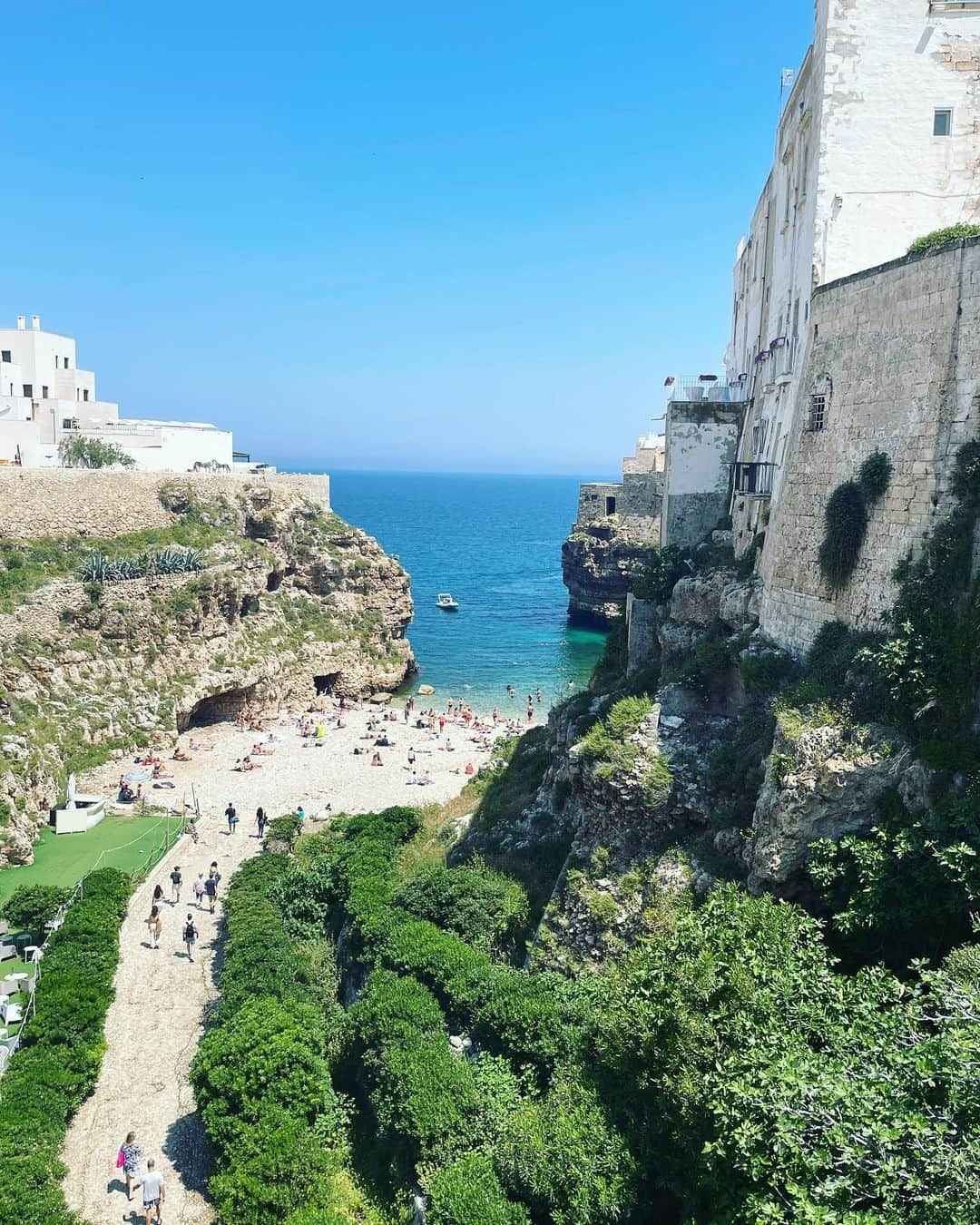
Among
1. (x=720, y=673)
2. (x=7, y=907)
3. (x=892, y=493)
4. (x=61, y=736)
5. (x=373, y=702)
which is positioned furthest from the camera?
(x=373, y=702)

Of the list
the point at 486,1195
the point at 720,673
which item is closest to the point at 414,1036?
the point at 486,1195

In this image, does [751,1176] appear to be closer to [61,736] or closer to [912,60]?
[912,60]

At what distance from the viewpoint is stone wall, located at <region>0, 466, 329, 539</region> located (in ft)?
122

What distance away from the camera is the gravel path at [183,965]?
14227 millimetres

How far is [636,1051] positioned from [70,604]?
2879cm

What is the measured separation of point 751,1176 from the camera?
27.0 ft

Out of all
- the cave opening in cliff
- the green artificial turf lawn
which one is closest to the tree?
the cave opening in cliff

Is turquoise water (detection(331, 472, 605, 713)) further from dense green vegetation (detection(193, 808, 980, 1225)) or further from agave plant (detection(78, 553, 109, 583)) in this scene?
dense green vegetation (detection(193, 808, 980, 1225))

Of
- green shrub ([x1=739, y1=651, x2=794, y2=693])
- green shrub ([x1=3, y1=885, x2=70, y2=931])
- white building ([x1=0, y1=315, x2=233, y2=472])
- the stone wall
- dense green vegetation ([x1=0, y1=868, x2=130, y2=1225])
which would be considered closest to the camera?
dense green vegetation ([x1=0, y1=868, x2=130, y2=1225])

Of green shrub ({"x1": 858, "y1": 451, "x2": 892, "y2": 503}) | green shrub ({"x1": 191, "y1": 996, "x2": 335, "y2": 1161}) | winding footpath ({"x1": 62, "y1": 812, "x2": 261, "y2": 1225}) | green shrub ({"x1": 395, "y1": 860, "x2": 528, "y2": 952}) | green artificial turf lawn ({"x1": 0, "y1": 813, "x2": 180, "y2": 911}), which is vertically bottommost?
winding footpath ({"x1": 62, "y1": 812, "x2": 261, "y2": 1225})

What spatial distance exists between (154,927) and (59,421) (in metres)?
37.7

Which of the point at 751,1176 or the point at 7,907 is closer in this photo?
the point at 751,1176

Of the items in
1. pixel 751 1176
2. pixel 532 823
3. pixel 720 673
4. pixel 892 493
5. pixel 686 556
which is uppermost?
pixel 892 493

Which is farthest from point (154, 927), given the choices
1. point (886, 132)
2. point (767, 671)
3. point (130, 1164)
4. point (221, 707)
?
point (886, 132)
